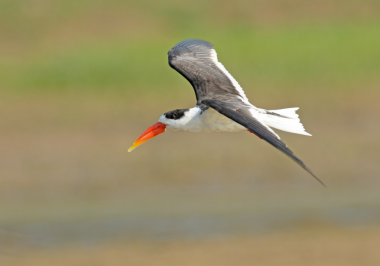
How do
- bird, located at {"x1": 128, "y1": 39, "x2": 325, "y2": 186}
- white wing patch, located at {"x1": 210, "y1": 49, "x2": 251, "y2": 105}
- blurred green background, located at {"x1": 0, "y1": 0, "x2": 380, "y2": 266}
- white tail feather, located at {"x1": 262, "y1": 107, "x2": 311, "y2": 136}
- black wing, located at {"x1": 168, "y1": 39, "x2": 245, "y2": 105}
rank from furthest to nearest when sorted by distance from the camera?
1. blurred green background, located at {"x1": 0, "y1": 0, "x2": 380, "y2": 266}
2. black wing, located at {"x1": 168, "y1": 39, "x2": 245, "y2": 105}
3. white wing patch, located at {"x1": 210, "y1": 49, "x2": 251, "y2": 105}
4. white tail feather, located at {"x1": 262, "y1": 107, "x2": 311, "y2": 136}
5. bird, located at {"x1": 128, "y1": 39, "x2": 325, "y2": 186}

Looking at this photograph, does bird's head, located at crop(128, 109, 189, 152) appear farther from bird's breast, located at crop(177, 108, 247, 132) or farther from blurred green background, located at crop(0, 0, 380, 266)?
blurred green background, located at crop(0, 0, 380, 266)

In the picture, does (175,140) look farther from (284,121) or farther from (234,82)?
(284,121)

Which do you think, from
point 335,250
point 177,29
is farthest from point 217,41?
point 335,250

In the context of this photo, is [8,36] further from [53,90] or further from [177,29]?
[177,29]

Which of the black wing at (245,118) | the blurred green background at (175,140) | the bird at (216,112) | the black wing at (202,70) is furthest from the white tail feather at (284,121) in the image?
the blurred green background at (175,140)

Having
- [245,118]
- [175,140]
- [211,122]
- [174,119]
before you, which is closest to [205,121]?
[211,122]

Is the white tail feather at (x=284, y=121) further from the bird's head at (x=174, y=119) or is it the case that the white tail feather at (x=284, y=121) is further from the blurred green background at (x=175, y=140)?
the blurred green background at (x=175, y=140)

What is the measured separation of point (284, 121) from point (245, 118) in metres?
0.98

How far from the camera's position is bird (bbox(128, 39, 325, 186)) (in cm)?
660

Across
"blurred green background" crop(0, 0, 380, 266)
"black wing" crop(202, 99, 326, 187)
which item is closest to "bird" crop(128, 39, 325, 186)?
"black wing" crop(202, 99, 326, 187)

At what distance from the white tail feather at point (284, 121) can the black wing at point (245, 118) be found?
12.6 inches

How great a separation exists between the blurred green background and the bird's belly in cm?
518

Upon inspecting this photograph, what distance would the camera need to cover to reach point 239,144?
16.3 meters

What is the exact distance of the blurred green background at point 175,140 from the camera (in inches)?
502
